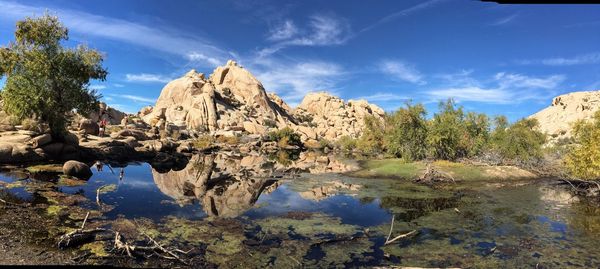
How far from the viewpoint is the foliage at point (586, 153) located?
30711 mm

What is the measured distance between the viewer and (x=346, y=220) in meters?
23.7

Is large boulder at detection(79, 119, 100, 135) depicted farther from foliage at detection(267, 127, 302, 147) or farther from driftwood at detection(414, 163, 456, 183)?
foliage at detection(267, 127, 302, 147)

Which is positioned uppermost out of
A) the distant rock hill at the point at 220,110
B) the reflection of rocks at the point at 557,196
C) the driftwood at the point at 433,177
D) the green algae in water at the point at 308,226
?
the distant rock hill at the point at 220,110

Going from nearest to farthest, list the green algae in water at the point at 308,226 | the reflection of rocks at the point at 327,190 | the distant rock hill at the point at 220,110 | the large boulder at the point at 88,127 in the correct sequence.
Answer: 1. the green algae in water at the point at 308,226
2. the reflection of rocks at the point at 327,190
3. the large boulder at the point at 88,127
4. the distant rock hill at the point at 220,110

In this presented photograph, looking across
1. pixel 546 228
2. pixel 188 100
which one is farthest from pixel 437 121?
pixel 188 100

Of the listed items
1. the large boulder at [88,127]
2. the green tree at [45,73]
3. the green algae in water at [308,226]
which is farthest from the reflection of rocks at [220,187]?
the large boulder at [88,127]

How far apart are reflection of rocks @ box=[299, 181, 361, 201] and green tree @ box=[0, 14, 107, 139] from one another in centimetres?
3087

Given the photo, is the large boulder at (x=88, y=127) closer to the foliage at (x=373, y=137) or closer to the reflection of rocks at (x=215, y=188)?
the reflection of rocks at (x=215, y=188)

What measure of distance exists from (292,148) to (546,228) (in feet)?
291

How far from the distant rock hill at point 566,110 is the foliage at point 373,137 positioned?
90071 mm

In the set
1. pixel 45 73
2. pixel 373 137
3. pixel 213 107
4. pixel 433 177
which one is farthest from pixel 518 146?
pixel 213 107

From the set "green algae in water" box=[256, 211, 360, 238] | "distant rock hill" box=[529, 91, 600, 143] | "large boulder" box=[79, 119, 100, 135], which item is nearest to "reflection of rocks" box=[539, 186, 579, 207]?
"green algae in water" box=[256, 211, 360, 238]

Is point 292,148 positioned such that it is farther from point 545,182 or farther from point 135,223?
point 135,223

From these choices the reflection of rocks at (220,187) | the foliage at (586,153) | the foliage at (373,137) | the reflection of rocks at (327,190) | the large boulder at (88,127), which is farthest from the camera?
the foliage at (373,137)
